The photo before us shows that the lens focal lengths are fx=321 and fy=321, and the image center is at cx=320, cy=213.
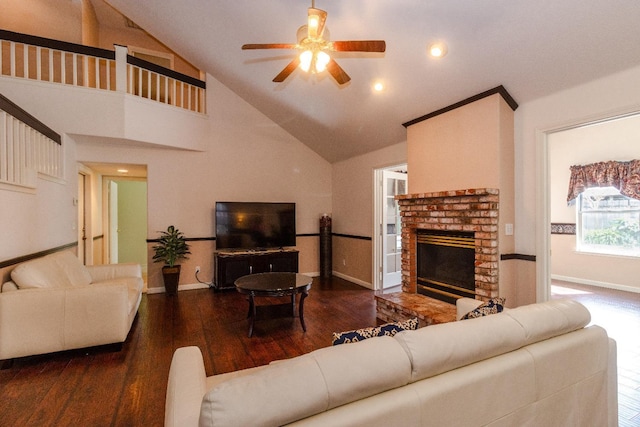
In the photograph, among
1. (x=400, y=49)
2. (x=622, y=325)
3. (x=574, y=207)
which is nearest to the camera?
(x=400, y=49)

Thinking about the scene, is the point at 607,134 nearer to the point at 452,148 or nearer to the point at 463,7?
the point at 452,148

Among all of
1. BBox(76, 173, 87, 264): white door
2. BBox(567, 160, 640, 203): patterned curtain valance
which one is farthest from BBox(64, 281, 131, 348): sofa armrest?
BBox(567, 160, 640, 203): patterned curtain valance

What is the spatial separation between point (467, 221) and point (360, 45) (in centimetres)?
209

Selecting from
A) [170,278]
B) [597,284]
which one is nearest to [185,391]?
[170,278]

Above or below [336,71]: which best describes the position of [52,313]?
below

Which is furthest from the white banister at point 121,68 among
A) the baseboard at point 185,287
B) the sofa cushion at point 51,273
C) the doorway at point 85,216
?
the baseboard at point 185,287

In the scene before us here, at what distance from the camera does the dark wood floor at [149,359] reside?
206 cm

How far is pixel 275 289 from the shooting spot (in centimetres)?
318

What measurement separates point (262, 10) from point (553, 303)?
364 cm

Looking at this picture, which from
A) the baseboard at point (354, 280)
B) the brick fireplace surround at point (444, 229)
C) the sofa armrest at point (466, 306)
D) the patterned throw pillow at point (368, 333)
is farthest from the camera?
the baseboard at point (354, 280)

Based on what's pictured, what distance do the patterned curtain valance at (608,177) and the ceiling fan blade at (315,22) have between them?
→ 543 cm

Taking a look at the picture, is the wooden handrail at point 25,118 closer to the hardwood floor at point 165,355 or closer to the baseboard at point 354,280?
the hardwood floor at point 165,355

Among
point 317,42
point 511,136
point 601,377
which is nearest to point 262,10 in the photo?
point 317,42

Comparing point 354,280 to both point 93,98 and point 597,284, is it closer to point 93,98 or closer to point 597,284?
point 597,284
